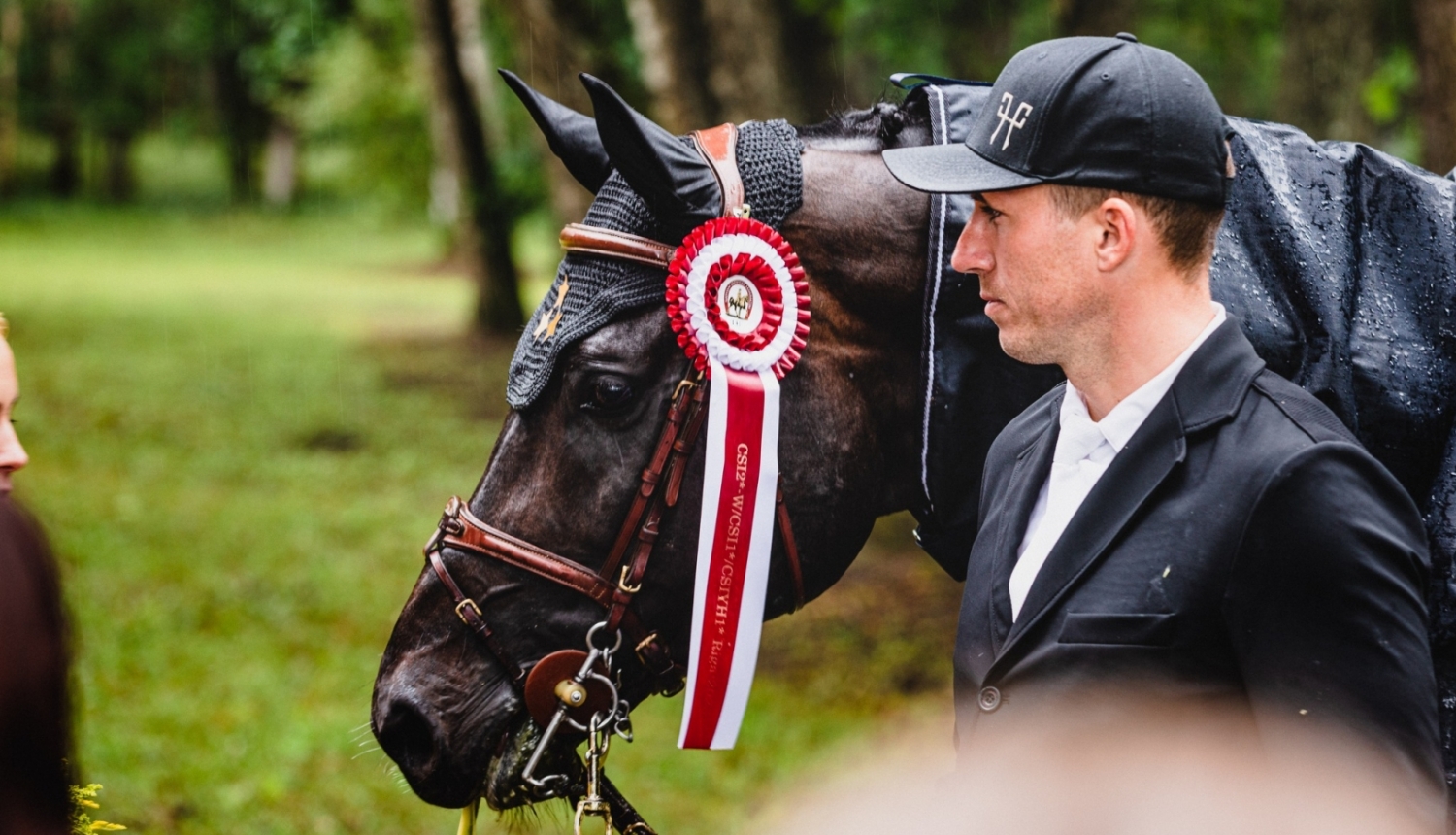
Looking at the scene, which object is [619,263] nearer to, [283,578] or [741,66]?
[741,66]

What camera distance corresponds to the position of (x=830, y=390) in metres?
2.46

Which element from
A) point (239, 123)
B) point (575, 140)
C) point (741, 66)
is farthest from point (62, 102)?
point (575, 140)

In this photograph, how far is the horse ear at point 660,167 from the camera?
2.22 m

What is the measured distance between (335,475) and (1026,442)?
10.9 metres

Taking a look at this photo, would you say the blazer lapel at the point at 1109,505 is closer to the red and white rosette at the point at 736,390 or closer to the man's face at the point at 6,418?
the red and white rosette at the point at 736,390

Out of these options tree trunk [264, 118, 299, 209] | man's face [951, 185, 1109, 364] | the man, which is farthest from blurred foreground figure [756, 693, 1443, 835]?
tree trunk [264, 118, 299, 209]

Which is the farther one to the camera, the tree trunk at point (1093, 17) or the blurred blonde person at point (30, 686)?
the tree trunk at point (1093, 17)

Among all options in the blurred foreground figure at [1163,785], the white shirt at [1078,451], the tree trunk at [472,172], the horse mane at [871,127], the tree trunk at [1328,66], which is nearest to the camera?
the blurred foreground figure at [1163,785]

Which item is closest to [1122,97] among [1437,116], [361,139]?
[1437,116]

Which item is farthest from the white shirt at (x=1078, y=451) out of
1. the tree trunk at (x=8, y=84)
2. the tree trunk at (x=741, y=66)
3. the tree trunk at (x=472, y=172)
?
the tree trunk at (x=8, y=84)

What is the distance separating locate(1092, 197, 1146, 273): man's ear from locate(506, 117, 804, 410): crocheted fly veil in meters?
0.74

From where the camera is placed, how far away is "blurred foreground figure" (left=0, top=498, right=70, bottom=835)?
140cm

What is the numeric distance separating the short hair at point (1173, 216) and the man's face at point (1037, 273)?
0.02 m

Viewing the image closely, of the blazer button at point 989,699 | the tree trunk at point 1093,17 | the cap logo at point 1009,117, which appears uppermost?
the tree trunk at point 1093,17
